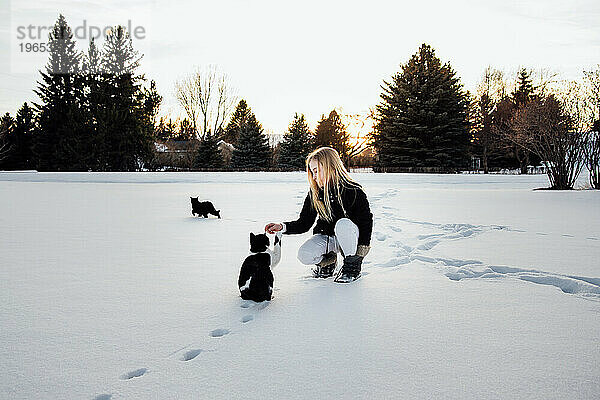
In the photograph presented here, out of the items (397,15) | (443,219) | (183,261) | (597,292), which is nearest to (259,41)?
(397,15)

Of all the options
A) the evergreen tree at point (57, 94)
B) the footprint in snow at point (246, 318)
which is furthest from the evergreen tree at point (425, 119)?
the footprint in snow at point (246, 318)

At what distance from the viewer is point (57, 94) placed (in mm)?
25703

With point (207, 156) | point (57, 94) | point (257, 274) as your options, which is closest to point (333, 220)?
point (257, 274)

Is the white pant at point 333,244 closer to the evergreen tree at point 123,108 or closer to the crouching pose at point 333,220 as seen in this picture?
the crouching pose at point 333,220

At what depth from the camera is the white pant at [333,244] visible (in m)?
2.64

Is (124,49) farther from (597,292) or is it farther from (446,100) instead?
(597,292)

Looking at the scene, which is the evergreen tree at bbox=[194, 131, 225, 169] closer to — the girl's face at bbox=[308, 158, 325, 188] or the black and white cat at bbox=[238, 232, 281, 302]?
the girl's face at bbox=[308, 158, 325, 188]

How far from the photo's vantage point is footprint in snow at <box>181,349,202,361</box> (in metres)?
1.60

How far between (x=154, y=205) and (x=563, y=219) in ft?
22.0

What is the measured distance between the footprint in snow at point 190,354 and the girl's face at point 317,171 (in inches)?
54.2

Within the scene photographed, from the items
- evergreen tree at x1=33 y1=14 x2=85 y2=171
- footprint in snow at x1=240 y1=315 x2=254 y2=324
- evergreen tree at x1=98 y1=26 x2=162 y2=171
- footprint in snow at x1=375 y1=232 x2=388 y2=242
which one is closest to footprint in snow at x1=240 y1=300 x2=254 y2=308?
footprint in snow at x1=240 y1=315 x2=254 y2=324

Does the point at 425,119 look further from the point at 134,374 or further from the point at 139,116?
the point at 134,374

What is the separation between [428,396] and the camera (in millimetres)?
1325

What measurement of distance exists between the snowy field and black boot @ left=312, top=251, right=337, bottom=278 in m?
0.12
